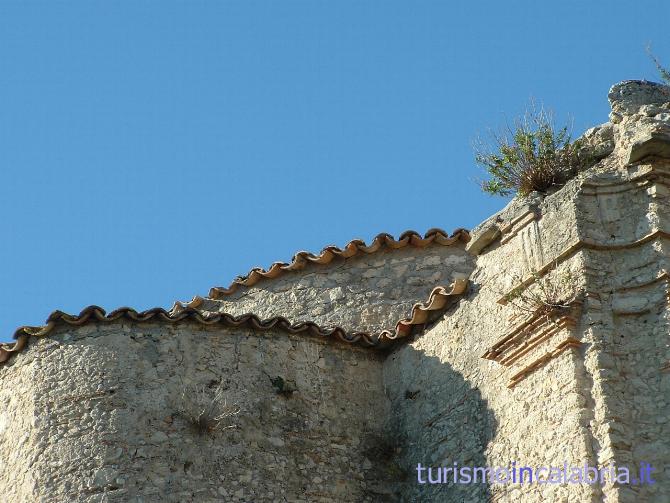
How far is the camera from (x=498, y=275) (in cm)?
1093

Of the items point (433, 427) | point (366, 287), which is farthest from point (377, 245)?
point (433, 427)

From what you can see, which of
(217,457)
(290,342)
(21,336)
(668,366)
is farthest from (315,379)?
(668,366)

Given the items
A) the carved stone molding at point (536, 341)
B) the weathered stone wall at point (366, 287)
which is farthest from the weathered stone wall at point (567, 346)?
the weathered stone wall at point (366, 287)

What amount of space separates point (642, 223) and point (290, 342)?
3.08 m

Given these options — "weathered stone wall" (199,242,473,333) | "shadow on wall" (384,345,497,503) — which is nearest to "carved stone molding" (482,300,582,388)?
"shadow on wall" (384,345,497,503)

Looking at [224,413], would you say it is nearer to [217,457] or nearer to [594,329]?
[217,457]

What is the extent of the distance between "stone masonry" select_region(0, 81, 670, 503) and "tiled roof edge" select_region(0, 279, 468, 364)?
0.02 meters

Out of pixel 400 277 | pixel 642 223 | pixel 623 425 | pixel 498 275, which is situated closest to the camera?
pixel 623 425

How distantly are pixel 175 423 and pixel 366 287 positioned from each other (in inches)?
106

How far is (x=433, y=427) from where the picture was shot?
438 inches

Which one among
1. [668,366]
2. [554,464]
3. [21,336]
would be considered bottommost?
[554,464]

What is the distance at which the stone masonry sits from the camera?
9.75 metres

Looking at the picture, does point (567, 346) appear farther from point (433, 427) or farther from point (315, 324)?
point (315, 324)

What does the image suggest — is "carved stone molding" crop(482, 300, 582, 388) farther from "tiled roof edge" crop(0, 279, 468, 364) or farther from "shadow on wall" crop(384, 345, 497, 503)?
"tiled roof edge" crop(0, 279, 468, 364)
